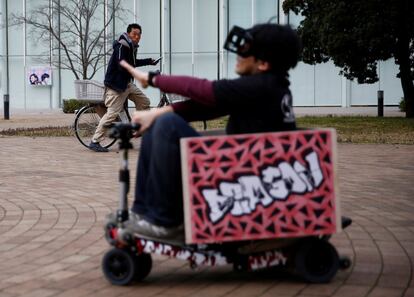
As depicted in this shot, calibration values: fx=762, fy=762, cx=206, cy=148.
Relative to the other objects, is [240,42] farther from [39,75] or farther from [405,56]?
[39,75]

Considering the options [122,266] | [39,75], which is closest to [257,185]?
[122,266]

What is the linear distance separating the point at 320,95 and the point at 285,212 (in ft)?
128

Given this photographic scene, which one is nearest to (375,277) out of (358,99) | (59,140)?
(59,140)

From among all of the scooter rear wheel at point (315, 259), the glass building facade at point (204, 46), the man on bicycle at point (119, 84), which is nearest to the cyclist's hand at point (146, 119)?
the scooter rear wheel at point (315, 259)

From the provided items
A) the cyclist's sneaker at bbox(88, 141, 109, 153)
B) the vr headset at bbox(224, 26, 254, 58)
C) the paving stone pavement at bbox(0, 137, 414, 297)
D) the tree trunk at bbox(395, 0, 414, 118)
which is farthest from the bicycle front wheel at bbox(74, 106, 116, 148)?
the tree trunk at bbox(395, 0, 414, 118)

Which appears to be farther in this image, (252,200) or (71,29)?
(71,29)

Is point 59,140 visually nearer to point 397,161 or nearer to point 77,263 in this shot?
point 397,161

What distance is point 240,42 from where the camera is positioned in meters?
3.84

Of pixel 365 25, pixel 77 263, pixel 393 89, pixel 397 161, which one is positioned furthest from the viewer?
pixel 393 89

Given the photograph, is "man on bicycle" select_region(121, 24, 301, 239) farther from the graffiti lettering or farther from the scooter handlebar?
the graffiti lettering

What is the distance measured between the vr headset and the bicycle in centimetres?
753

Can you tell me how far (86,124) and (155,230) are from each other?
866 cm

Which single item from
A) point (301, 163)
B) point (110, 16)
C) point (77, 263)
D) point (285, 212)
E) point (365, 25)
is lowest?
point (77, 263)

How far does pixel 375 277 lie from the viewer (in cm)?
400
